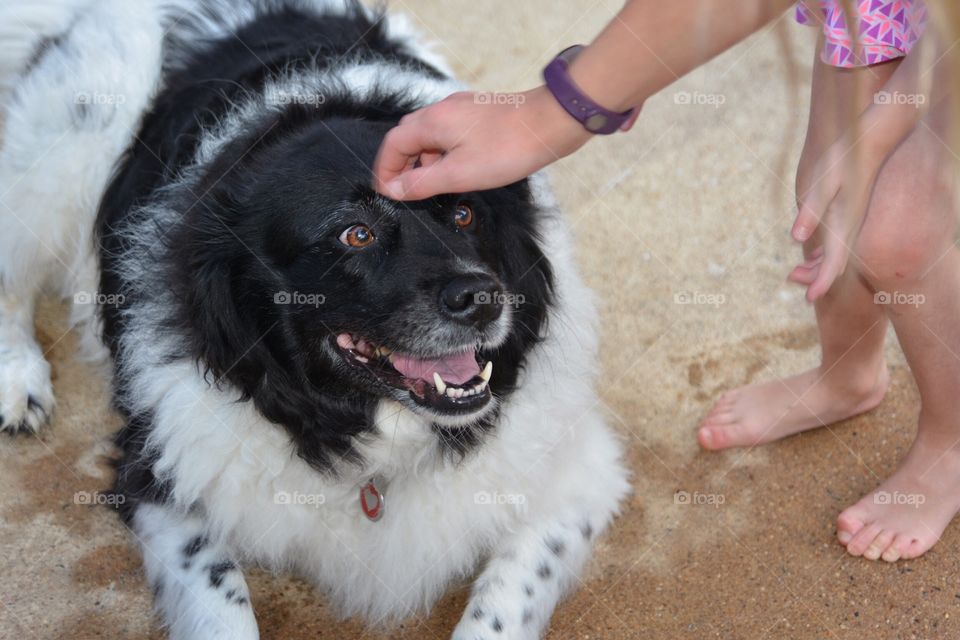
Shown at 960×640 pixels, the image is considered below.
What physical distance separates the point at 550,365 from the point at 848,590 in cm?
117

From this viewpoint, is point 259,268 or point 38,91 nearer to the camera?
point 259,268

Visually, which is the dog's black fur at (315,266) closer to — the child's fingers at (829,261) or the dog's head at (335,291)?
the dog's head at (335,291)

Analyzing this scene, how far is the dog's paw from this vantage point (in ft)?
11.9

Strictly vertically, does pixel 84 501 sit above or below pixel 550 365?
below

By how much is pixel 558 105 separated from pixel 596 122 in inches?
3.5

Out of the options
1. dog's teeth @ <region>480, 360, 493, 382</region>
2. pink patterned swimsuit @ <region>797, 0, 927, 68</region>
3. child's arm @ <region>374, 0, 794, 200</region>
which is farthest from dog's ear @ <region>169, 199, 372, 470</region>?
pink patterned swimsuit @ <region>797, 0, 927, 68</region>

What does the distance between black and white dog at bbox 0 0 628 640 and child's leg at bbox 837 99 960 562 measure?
83 centimetres

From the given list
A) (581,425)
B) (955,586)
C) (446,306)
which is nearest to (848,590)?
(955,586)

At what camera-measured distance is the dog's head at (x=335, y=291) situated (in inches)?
107

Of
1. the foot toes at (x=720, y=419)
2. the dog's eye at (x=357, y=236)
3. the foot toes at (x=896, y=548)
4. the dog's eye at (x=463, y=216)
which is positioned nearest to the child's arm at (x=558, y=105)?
the dog's eye at (x=357, y=236)

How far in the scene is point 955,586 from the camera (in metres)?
3.18

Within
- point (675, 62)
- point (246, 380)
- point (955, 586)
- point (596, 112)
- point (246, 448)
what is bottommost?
point (955, 586)

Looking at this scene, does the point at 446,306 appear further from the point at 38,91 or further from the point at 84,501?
the point at 38,91

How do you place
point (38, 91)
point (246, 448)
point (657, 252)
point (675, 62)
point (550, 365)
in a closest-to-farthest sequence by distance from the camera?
point (675, 62)
point (246, 448)
point (550, 365)
point (38, 91)
point (657, 252)
